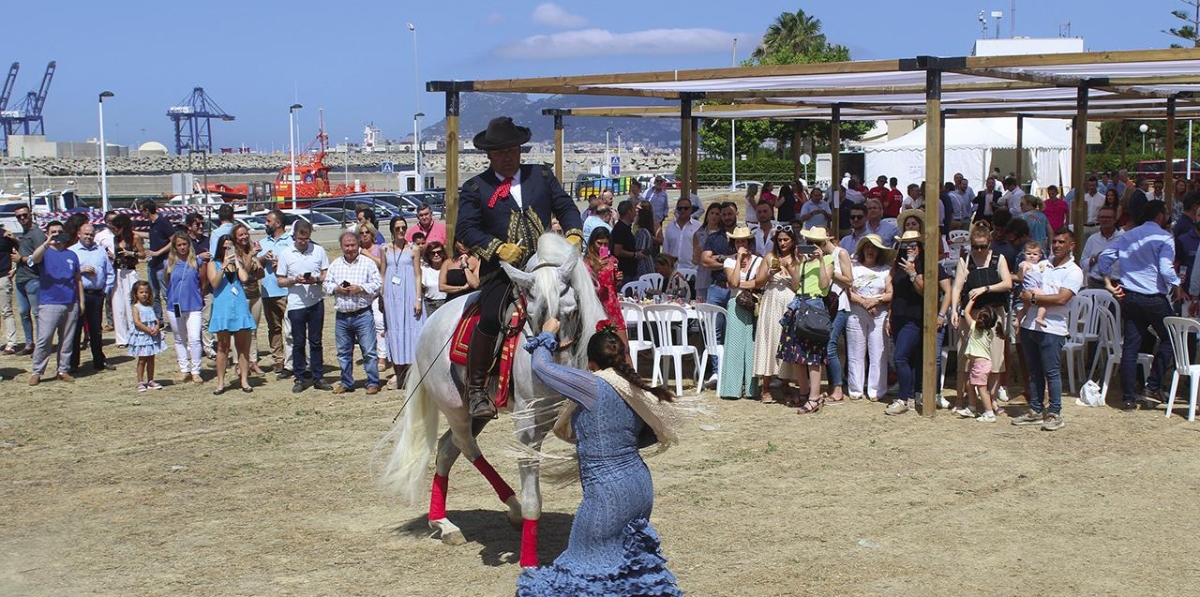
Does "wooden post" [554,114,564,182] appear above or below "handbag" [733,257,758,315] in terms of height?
above

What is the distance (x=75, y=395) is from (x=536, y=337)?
8375mm

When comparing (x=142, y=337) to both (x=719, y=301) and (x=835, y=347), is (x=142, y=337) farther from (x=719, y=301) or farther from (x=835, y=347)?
(x=835, y=347)

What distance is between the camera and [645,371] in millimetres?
12258

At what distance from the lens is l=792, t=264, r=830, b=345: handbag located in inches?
396

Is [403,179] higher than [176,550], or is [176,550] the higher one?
[403,179]

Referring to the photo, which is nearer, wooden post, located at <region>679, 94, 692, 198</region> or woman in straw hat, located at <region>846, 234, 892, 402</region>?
woman in straw hat, located at <region>846, 234, 892, 402</region>

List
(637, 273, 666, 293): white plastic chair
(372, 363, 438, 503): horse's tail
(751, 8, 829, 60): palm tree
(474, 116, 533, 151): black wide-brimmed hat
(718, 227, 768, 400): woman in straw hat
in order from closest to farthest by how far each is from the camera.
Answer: (474, 116, 533, 151): black wide-brimmed hat, (372, 363, 438, 503): horse's tail, (718, 227, 768, 400): woman in straw hat, (637, 273, 666, 293): white plastic chair, (751, 8, 829, 60): palm tree

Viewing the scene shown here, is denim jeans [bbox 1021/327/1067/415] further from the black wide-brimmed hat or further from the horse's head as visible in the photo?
the horse's head

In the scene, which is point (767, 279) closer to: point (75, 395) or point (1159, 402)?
point (1159, 402)

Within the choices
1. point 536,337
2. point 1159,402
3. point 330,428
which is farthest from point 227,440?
point 1159,402

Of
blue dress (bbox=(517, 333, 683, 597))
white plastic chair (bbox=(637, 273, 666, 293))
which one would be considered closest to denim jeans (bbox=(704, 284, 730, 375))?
white plastic chair (bbox=(637, 273, 666, 293))

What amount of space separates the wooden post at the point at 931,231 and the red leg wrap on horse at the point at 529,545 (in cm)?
506

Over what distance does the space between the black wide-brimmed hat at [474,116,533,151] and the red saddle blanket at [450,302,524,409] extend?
0.89 metres

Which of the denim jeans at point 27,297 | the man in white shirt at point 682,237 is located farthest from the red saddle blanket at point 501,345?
the denim jeans at point 27,297
